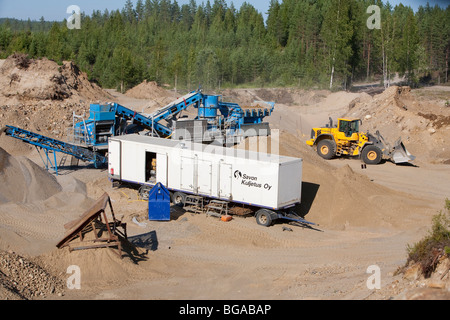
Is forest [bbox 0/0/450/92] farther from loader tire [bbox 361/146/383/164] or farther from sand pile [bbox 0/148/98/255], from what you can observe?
sand pile [bbox 0/148/98/255]

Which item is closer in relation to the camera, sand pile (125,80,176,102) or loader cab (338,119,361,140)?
loader cab (338,119,361,140)

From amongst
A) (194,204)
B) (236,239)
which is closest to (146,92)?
(194,204)

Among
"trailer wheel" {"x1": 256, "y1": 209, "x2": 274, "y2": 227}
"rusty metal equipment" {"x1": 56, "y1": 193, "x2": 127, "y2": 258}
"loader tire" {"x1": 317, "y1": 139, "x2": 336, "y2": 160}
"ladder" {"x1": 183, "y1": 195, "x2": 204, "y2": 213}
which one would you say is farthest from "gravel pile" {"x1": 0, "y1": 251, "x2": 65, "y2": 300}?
"loader tire" {"x1": 317, "y1": 139, "x2": 336, "y2": 160}

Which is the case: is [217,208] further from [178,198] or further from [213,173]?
[178,198]

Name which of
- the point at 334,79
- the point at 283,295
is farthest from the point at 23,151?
the point at 334,79

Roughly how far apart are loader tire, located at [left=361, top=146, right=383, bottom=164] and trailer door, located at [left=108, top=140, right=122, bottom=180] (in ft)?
45.0

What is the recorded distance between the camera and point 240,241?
1775 centimetres

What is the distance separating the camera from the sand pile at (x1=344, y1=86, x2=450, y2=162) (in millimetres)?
34250

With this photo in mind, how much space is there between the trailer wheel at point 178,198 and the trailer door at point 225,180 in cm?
165

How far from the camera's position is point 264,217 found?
63.2 ft

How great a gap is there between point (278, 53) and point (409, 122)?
3842 centimetres

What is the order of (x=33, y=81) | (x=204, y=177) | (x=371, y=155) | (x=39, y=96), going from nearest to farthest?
(x=204, y=177), (x=371, y=155), (x=39, y=96), (x=33, y=81)

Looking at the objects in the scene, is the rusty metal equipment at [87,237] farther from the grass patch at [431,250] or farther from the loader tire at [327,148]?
the loader tire at [327,148]

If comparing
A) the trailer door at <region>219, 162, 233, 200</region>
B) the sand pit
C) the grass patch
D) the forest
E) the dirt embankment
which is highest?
the forest
